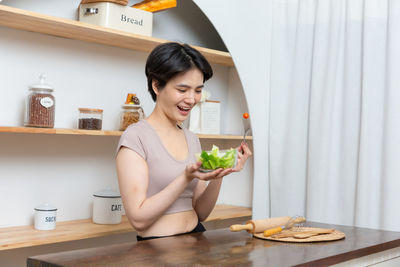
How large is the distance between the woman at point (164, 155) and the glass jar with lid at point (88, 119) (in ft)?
1.41

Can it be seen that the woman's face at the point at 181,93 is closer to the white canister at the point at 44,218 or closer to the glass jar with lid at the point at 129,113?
the glass jar with lid at the point at 129,113

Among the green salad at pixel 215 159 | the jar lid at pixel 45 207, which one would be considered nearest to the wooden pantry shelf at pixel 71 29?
the jar lid at pixel 45 207

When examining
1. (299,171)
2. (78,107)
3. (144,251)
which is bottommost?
(144,251)

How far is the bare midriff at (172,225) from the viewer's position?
1.77 meters

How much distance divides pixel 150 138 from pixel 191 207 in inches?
12.4

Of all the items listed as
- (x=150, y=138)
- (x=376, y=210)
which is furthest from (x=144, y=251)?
(x=376, y=210)

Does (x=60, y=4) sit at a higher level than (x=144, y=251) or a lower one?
higher

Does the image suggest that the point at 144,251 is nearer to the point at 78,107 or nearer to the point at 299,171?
the point at 78,107

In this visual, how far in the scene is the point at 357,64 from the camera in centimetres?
268

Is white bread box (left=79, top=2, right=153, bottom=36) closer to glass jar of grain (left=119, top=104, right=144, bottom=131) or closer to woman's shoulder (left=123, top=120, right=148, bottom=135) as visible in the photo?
glass jar of grain (left=119, top=104, right=144, bottom=131)

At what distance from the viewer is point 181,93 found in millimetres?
1819

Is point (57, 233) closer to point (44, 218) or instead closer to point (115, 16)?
point (44, 218)

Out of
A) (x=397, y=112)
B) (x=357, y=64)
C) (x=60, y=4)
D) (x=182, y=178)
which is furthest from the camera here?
(x=357, y=64)

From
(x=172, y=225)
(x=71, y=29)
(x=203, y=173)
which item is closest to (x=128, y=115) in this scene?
(x=71, y=29)
